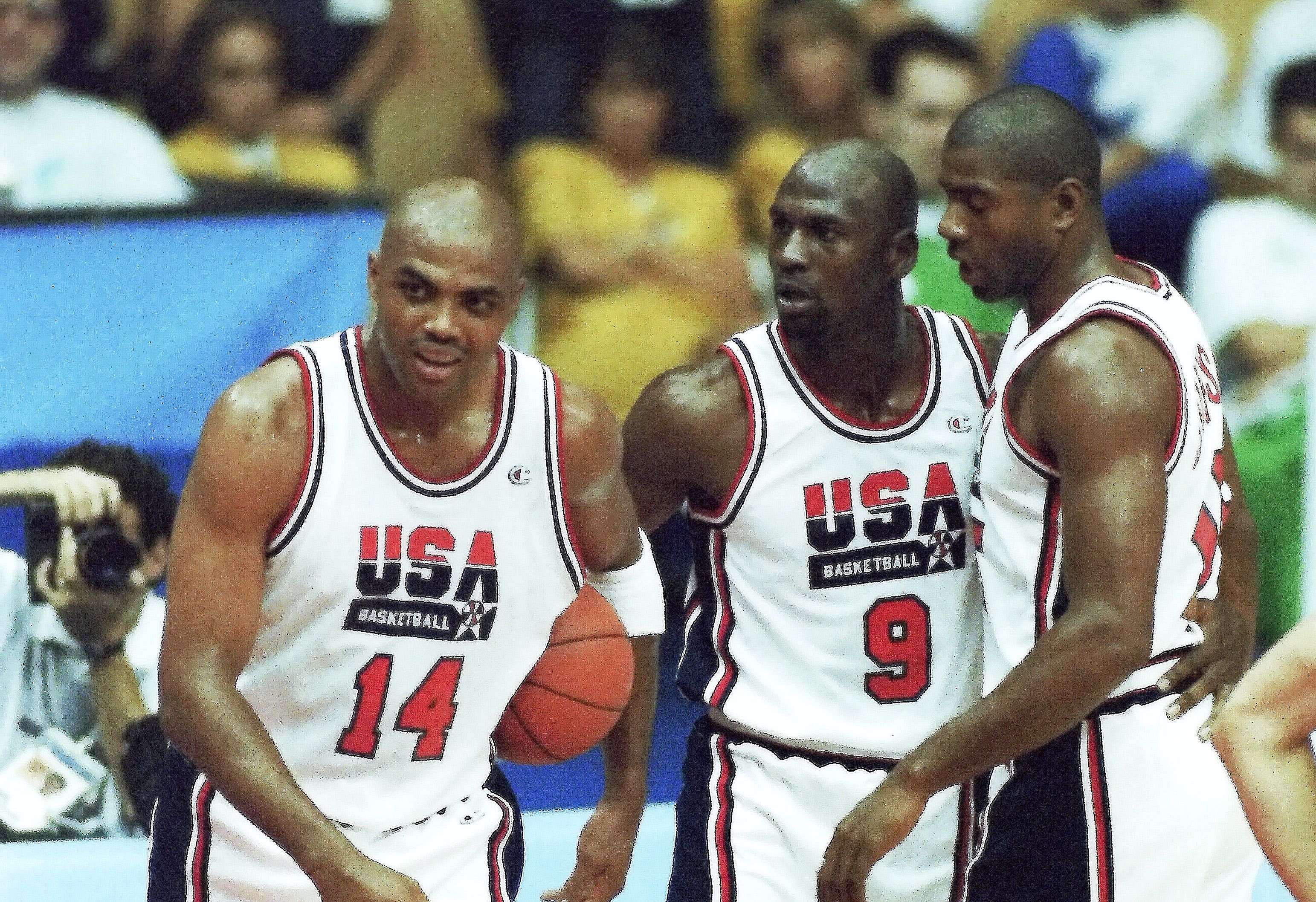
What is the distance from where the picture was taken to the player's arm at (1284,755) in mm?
2295

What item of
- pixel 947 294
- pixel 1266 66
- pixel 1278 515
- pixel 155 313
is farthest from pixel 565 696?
pixel 1266 66

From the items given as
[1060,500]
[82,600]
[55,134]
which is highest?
[55,134]

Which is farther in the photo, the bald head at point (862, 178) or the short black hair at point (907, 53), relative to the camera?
the short black hair at point (907, 53)

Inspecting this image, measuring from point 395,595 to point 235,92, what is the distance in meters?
3.25

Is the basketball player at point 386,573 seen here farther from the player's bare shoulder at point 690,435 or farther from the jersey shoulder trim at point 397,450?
the player's bare shoulder at point 690,435

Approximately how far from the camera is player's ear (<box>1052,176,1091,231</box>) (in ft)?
10.8

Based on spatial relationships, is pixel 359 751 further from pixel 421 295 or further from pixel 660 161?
pixel 660 161

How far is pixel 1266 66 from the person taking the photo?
6918mm

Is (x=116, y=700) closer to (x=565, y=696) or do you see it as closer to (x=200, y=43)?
(x=565, y=696)

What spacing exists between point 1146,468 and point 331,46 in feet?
13.4

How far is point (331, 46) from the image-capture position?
6.43m

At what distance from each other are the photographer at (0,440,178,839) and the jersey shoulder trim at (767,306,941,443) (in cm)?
163

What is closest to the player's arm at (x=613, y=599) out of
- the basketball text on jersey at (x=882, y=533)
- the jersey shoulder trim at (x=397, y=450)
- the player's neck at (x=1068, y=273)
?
the jersey shoulder trim at (x=397, y=450)

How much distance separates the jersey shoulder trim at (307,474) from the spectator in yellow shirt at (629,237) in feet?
8.40
